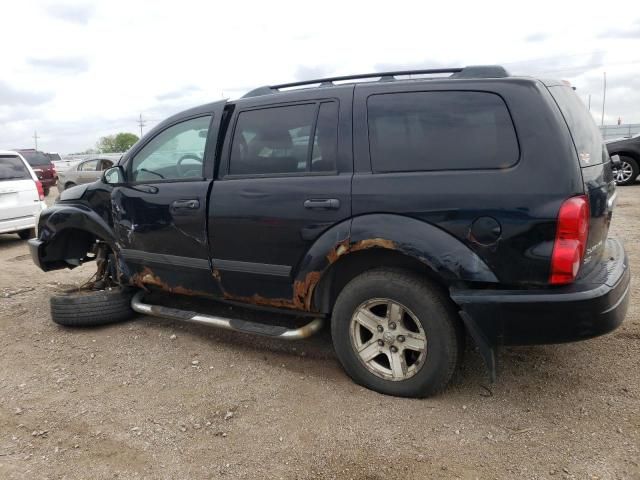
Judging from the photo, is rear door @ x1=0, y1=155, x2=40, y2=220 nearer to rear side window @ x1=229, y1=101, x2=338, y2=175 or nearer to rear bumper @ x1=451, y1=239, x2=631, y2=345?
rear side window @ x1=229, y1=101, x2=338, y2=175

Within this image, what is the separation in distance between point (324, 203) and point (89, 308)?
8.21 feet

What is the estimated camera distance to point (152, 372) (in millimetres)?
3705

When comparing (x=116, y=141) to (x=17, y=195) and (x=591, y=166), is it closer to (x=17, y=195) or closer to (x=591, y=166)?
(x=17, y=195)

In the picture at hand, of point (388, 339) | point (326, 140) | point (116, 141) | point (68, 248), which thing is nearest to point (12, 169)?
point (68, 248)

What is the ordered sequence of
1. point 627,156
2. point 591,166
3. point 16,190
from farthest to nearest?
point 627,156 → point 16,190 → point 591,166

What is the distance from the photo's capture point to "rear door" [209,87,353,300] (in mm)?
3229

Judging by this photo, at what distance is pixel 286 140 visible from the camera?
349cm

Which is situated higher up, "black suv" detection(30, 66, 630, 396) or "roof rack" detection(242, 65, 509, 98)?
"roof rack" detection(242, 65, 509, 98)

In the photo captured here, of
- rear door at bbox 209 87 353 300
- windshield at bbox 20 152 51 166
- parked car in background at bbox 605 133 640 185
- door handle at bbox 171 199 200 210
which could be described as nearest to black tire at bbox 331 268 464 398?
rear door at bbox 209 87 353 300

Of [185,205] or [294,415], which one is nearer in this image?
[294,415]

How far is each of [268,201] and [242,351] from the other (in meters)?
1.25

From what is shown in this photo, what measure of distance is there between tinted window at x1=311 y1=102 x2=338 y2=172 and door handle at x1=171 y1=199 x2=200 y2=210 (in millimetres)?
971

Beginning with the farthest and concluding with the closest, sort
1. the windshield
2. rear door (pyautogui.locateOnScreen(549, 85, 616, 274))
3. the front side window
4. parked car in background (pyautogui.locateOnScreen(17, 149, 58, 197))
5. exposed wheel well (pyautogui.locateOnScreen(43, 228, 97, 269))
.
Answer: the windshield, parked car in background (pyautogui.locateOnScreen(17, 149, 58, 197)), exposed wheel well (pyautogui.locateOnScreen(43, 228, 97, 269)), the front side window, rear door (pyautogui.locateOnScreen(549, 85, 616, 274))

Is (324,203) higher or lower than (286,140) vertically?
lower
